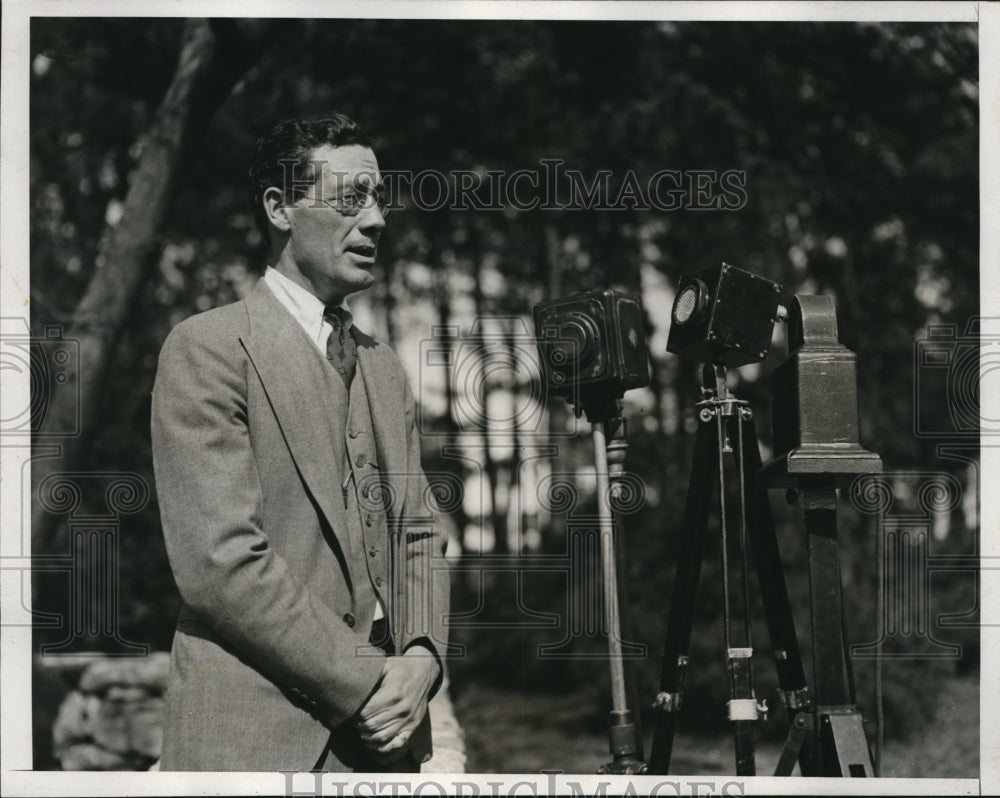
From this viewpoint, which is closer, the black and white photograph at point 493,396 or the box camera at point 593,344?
the black and white photograph at point 493,396

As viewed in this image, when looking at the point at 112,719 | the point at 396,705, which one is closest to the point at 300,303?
the point at 396,705

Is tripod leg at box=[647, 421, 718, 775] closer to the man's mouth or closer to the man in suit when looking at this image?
the man in suit

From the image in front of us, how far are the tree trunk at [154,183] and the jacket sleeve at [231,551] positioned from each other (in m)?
2.18

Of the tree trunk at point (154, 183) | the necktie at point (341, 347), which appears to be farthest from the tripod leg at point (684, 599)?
the tree trunk at point (154, 183)

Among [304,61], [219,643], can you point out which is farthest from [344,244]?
[304,61]

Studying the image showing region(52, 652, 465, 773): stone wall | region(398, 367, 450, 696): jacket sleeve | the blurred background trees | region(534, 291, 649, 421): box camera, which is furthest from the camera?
region(52, 652, 465, 773): stone wall

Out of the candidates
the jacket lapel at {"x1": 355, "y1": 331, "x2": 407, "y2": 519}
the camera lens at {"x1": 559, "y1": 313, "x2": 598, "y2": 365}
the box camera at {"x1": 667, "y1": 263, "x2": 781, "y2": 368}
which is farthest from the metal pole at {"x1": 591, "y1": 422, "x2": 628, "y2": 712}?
the jacket lapel at {"x1": 355, "y1": 331, "x2": 407, "y2": 519}

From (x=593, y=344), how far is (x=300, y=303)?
81 cm

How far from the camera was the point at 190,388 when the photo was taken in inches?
114

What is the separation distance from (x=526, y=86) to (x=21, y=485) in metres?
3.11

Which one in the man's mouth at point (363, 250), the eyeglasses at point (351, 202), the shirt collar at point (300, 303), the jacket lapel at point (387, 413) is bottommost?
the jacket lapel at point (387, 413)

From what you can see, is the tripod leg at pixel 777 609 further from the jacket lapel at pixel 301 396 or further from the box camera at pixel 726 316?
the jacket lapel at pixel 301 396

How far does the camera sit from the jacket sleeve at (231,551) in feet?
9.29

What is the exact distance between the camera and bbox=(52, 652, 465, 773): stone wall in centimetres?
523
